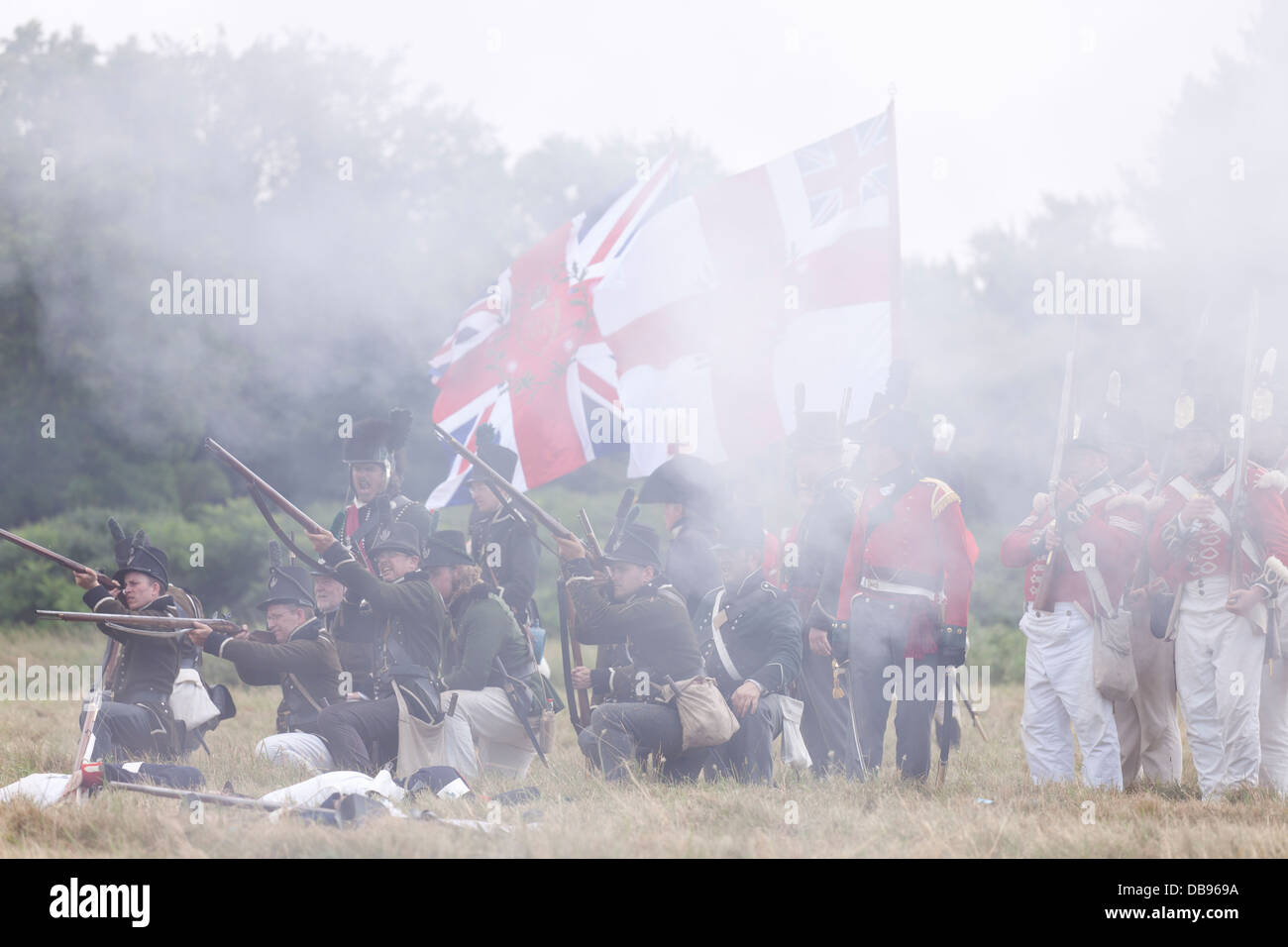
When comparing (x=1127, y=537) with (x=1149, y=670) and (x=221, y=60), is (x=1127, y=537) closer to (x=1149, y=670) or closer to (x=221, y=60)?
(x=1149, y=670)

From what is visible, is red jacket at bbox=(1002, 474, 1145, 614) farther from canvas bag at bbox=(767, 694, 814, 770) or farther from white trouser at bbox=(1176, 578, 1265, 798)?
canvas bag at bbox=(767, 694, 814, 770)

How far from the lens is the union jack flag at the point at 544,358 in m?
8.81

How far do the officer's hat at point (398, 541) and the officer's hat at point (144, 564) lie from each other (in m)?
1.15

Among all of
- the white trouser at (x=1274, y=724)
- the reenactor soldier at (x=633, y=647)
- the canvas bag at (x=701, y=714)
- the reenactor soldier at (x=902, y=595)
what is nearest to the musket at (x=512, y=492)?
the reenactor soldier at (x=633, y=647)

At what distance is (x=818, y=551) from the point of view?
7395mm

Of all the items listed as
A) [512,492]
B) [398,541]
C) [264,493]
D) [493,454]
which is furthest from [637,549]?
[493,454]

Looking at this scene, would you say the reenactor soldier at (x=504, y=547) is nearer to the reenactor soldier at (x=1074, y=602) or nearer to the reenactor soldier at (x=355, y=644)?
the reenactor soldier at (x=355, y=644)

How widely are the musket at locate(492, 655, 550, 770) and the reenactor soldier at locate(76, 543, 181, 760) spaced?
5.80ft

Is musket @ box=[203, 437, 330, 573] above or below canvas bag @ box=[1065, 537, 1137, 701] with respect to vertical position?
above

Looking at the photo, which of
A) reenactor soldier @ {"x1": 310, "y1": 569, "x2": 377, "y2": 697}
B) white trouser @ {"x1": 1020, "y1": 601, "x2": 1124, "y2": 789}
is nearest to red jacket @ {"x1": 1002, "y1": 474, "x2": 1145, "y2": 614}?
white trouser @ {"x1": 1020, "y1": 601, "x2": 1124, "y2": 789}

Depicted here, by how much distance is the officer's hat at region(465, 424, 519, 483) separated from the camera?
27.8 ft

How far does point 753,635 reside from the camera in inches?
268

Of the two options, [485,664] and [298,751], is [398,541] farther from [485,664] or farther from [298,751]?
[298,751]

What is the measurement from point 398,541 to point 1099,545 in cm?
382
